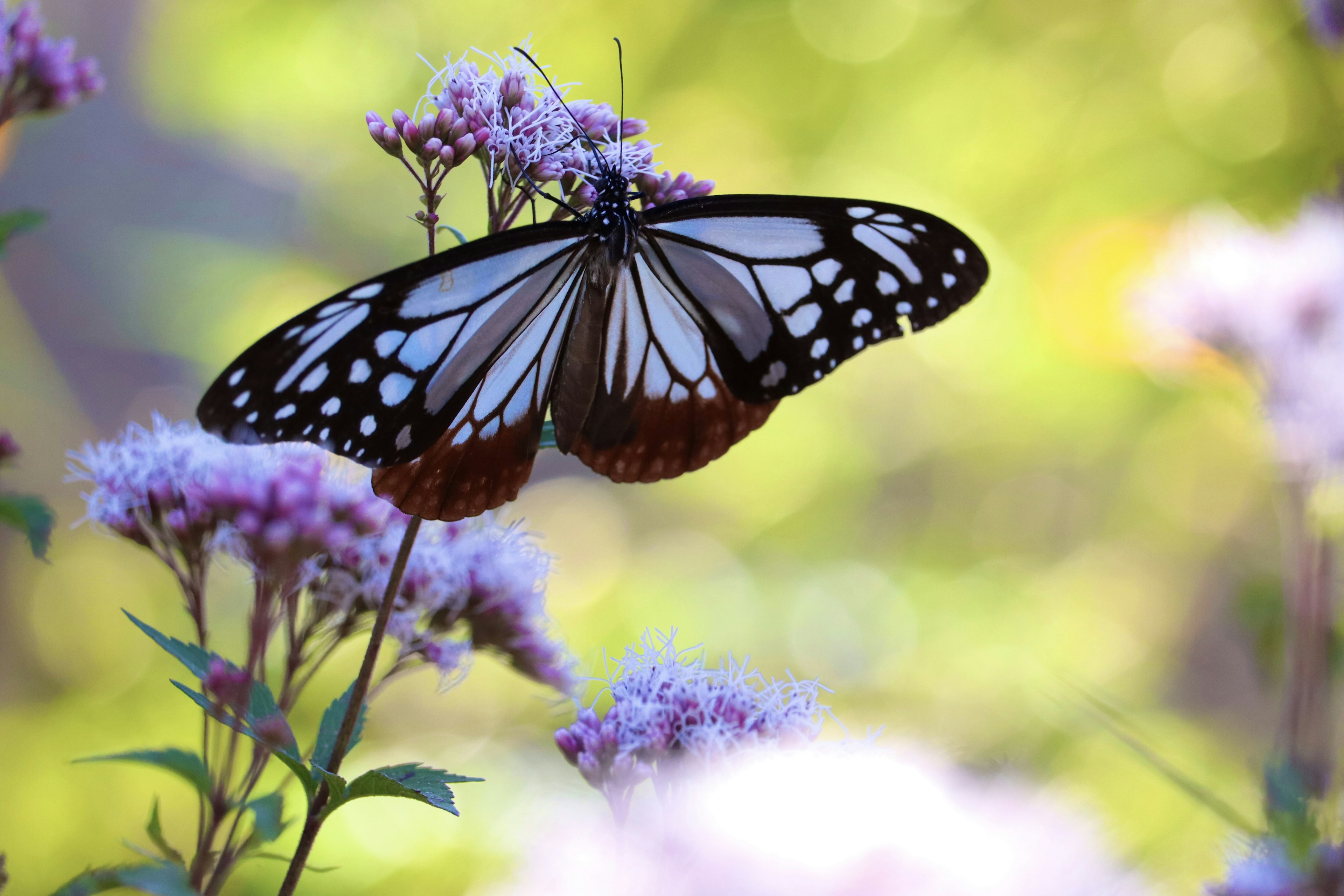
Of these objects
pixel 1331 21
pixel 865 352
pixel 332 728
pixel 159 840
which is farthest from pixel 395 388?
pixel 865 352

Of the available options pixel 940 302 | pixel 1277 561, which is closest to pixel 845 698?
pixel 1277 561

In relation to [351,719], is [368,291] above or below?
above

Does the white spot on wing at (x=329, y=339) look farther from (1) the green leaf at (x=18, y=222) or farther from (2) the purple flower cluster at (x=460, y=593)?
(1) the green leaf at (x=18, y=222)

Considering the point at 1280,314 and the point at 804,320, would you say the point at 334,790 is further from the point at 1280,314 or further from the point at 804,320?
the point at 1280,314

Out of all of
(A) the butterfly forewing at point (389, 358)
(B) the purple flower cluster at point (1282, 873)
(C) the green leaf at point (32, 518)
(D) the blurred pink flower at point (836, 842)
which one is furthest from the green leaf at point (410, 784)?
(B) the purple flower cluster at point (1282, 873)

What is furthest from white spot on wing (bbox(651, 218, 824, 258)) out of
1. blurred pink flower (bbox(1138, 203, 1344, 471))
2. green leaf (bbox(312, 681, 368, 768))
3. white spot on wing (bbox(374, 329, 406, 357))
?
blurred pink flower (bbox(1138, 203, 1344, 471))

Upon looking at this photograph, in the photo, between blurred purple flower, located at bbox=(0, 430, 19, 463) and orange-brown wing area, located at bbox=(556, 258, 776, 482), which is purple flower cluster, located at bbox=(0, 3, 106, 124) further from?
orange-brown wing area, located at bbox=(556, 258, 776, 482)

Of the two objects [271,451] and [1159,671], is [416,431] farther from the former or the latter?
[1159,671]
